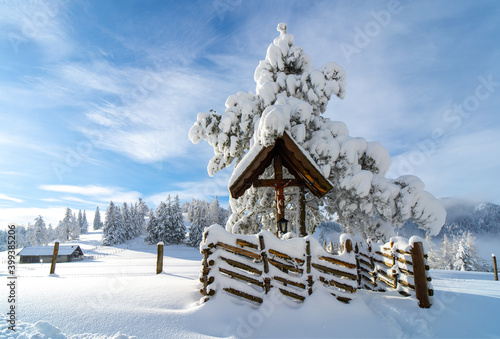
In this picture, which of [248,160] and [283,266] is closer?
[283,266]

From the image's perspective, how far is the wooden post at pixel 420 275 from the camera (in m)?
4.79

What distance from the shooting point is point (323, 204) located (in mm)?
10805

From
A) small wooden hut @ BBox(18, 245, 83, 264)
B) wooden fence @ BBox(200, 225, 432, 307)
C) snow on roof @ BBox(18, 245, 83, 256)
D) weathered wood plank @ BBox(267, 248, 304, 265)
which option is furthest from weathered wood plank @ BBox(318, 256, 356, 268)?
snow on roof @ BBox(18, 245, 83, 256)

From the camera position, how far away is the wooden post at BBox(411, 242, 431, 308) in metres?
4.79

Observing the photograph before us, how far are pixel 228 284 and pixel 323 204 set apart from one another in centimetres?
680

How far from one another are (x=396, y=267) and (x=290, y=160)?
4.29 m

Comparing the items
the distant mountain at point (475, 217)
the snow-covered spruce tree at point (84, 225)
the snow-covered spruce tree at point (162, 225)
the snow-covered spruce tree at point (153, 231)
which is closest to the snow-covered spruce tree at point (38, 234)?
the snow-covered spruce tree at point (153, 231)

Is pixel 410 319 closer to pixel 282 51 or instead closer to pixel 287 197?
pixel 287 197

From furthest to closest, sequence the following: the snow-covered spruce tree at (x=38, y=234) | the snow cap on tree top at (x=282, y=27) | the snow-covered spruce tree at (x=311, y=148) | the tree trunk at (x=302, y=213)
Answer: the snow-covered spruce tree at (x=38, y=234) < the snow cap on tree top at (x=282, y=27) < the tree trunk at (x=302, y=213) < the snow-covered spruce tree at (x=311, y=148)

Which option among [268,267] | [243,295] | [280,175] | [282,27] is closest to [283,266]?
[268,267]

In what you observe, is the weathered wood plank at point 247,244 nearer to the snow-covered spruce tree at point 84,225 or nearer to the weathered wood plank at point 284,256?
the weathered wood plank at point 284,256

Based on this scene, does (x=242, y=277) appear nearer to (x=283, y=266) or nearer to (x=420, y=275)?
(x=283, y=266)

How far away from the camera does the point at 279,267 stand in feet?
18.2

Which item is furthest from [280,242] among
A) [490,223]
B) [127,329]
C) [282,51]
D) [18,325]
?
[490,223]
